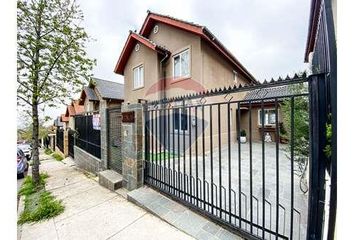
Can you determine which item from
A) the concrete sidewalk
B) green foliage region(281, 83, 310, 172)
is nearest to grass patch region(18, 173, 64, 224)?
the concrete sidewalk

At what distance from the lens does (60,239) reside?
2818 millimetres

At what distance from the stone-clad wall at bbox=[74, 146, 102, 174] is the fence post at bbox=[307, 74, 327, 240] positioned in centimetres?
595

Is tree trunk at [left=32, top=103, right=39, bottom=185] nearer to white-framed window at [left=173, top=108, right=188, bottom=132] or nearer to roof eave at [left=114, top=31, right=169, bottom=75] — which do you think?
white-framed window at [left=173, top=108, right=188, bottom=132]

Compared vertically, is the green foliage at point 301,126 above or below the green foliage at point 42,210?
above

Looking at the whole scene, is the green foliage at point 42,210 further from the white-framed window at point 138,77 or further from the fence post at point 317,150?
the white-framed window at point 138,77

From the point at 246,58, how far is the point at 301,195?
580 inches

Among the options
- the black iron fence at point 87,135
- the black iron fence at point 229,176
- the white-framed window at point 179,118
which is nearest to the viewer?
the black iron fence at point 229,176

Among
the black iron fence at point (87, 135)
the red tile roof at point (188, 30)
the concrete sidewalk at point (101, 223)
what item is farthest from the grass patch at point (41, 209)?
the red tile roof at point (188, 30)

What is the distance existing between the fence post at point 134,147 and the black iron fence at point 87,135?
8.84ft

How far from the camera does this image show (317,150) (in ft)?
5.76

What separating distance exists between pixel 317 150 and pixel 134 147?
3494mm

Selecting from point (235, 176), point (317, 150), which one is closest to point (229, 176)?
point (317, 150)

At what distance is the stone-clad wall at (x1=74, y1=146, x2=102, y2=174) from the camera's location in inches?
248

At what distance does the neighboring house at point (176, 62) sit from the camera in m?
8.66
